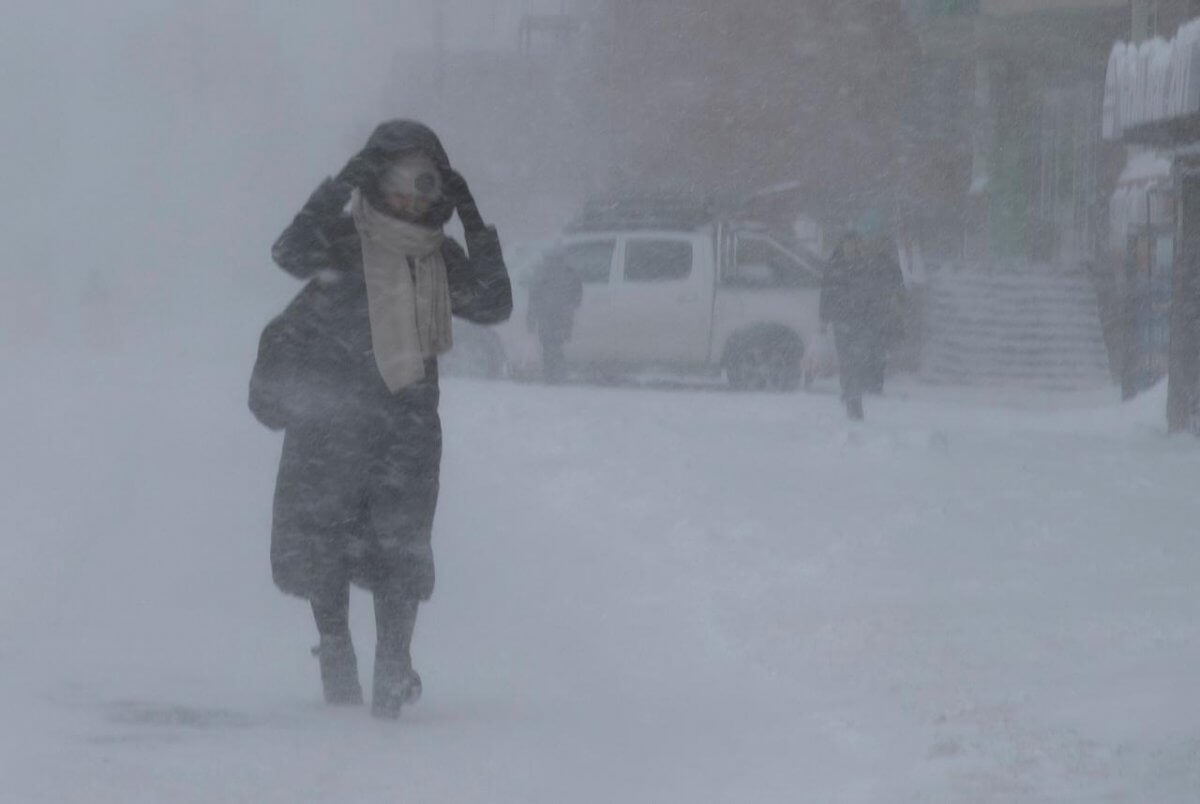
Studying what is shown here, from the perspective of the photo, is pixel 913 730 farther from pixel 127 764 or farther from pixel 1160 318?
pixel 1160 318

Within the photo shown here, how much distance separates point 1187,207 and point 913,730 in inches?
392

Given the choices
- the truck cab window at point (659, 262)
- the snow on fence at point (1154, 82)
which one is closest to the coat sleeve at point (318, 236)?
the snow on fence at point (1154, 82)

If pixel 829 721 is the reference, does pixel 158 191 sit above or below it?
below

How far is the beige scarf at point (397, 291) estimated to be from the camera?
520cm

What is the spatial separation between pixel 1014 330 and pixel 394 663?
775 inches

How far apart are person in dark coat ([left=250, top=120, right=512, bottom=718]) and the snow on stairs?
59.1 feet

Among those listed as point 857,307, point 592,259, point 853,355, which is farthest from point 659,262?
point 853,355

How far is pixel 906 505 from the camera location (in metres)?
9.84

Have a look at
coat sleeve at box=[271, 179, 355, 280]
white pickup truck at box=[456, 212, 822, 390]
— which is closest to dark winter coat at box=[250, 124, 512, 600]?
coat sleeve at box=[271, 179, 355, 280]

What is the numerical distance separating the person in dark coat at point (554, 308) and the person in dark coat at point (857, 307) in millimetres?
3547

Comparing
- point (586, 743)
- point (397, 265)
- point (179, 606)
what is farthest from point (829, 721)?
point (179, 606)

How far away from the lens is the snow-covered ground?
4738 millimetres

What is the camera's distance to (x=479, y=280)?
17.7ft

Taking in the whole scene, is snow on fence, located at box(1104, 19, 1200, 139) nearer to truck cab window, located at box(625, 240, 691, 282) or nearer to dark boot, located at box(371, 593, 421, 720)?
truck cab window, located at box(625, 240, 691, 282)
